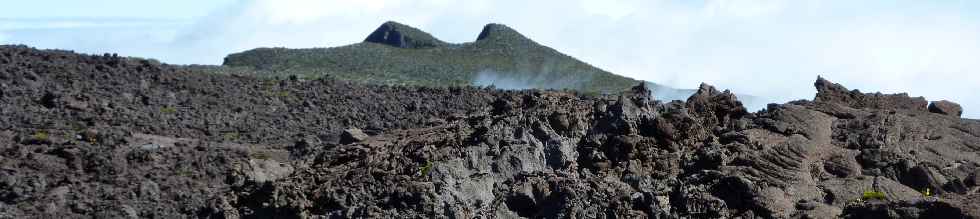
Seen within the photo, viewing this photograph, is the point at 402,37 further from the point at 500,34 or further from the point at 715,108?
the point at 715,108

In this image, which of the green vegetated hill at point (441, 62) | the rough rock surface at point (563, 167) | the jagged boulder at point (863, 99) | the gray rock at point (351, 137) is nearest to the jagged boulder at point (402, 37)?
the green vegetated hill at point (441, 62)

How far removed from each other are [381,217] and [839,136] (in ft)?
24.6

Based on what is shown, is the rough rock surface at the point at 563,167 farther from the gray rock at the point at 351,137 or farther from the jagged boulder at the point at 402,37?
the jagged boulder at the point at 402,37

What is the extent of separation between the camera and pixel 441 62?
62781 mm

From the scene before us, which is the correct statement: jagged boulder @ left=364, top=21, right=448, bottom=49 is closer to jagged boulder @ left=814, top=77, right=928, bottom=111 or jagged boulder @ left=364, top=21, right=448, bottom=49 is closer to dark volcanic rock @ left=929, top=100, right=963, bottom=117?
jagged boulder @ left=814, top=77, right=928, bottom=111

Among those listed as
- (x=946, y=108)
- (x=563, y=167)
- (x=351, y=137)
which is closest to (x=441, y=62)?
(x=351, y=137)

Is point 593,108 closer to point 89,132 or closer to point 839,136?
point 839,136

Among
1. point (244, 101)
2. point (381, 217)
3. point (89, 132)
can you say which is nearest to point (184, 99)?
point (244, 101)

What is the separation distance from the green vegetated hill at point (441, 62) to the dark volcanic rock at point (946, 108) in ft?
91.0

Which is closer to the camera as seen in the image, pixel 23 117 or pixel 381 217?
pixel 381 217

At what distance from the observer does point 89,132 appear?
101 ft

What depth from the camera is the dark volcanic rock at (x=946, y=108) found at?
26.2 metres

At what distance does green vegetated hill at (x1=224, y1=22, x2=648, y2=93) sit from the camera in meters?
57.4

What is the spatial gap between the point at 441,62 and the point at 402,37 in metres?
4.31
